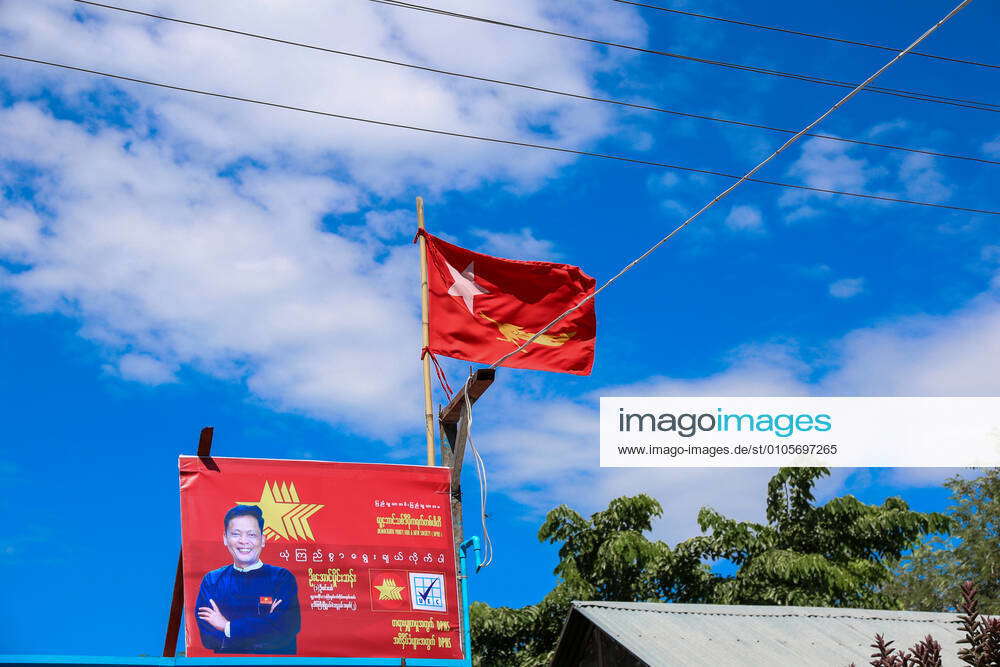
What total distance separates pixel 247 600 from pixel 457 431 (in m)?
3.17

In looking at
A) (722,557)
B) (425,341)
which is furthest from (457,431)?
(722,557)

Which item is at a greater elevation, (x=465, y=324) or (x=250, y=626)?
(x=465, y=324)

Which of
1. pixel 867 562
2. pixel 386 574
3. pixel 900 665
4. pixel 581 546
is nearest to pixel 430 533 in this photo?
pixel 386 574

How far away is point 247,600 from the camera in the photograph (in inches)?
453

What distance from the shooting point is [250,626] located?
11.4m

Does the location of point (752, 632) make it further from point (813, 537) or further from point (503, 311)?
point (813, 537)

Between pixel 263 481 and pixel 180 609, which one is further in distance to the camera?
pixel 263 481

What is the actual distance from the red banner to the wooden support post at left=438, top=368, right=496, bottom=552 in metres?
0.12

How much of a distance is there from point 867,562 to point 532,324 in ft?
53.8

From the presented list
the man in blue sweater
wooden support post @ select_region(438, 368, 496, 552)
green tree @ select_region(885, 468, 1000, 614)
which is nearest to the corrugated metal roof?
wooden support post @ select_region(438, 368, 496, 552)

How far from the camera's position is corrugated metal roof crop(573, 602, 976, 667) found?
1409cm

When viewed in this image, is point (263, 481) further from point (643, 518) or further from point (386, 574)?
point (643, 518)

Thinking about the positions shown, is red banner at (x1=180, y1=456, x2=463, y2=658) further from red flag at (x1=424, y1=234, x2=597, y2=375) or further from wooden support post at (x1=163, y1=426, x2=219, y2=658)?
red flag at (x1=424, y1=234, x2=597, y2=375)

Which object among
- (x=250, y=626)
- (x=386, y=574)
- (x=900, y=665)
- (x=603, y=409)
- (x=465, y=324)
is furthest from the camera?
(x=603, y=409)
